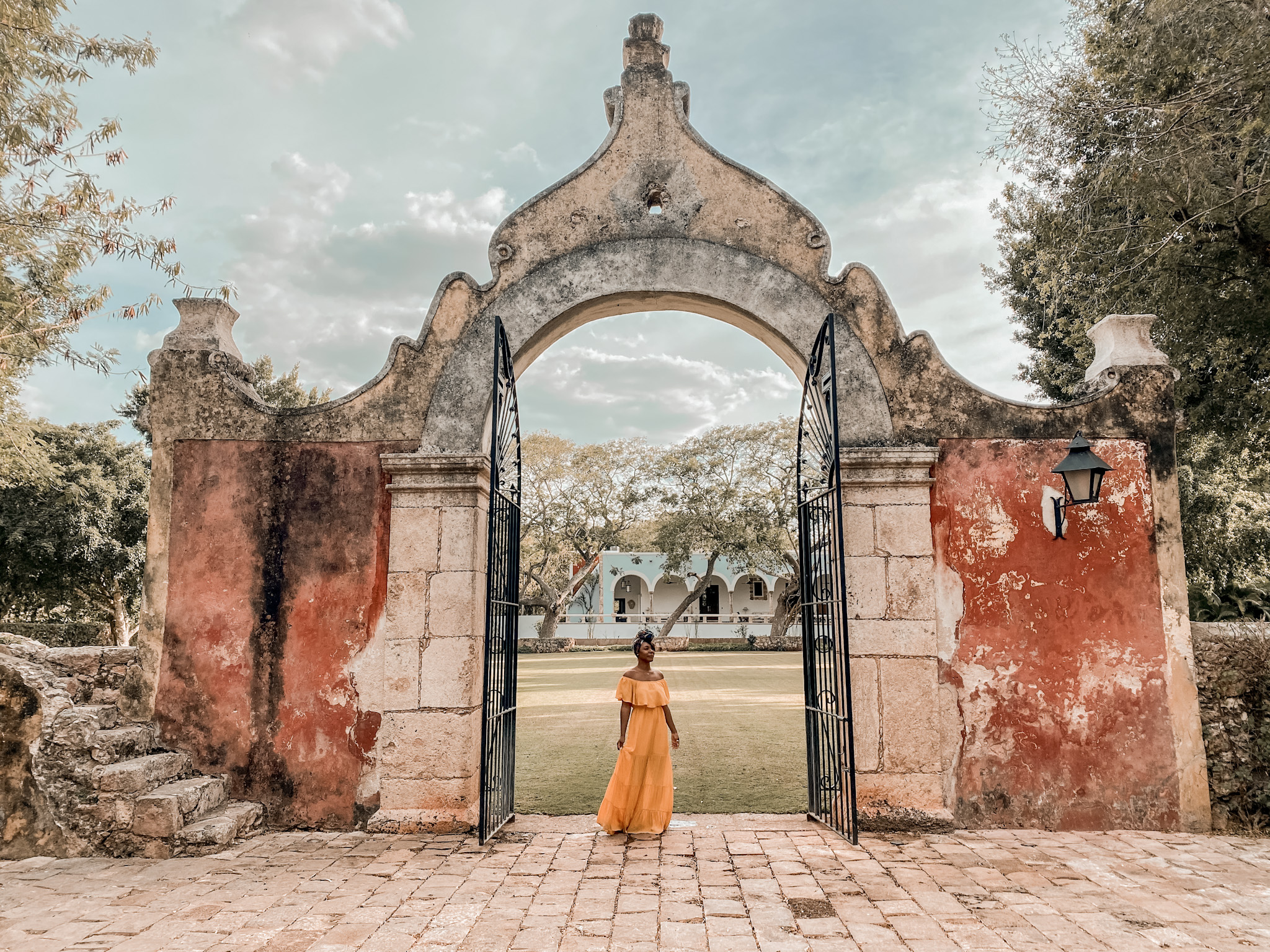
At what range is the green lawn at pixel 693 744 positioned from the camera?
20.0ft

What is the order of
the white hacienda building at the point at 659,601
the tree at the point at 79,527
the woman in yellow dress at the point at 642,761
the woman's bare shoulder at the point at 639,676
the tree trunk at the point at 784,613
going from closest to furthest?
1. the woman in yellow dress at the point at 642,761
2. the woman's bare shoulder at the point at 639,676
3. the tree at the point at 79,527
4. the tree trunk at the point at 784,613
5. the white hacienda building at the point at 659,601

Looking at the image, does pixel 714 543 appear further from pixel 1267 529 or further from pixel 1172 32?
pixel 1172 32

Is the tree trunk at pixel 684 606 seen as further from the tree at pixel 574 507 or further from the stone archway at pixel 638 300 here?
the stone archway at pixel 638 300

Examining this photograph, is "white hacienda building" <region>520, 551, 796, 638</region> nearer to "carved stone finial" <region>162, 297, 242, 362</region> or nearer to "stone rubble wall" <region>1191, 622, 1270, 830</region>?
"stone rubble wall" <region>1191, 622, 1270, 830</region>

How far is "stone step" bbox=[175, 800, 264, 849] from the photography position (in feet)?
15.4

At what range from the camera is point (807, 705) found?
18.2 ft

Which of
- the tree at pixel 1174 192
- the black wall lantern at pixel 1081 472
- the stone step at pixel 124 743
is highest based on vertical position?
the tree at pixel 1174 192

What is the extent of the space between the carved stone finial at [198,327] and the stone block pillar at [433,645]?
166 centimetres

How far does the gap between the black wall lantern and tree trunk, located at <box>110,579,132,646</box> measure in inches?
836

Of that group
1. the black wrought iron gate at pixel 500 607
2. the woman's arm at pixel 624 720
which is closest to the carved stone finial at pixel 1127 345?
the woman's arm at pixel 624 720

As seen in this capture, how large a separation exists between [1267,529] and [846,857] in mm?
12415

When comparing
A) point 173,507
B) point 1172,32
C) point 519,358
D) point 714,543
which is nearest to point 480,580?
point 519,358

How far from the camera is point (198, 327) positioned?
19.1 feet

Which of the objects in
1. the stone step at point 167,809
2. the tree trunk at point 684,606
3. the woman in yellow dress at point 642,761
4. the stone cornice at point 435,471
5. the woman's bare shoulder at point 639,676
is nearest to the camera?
the stone step at point 167,809
